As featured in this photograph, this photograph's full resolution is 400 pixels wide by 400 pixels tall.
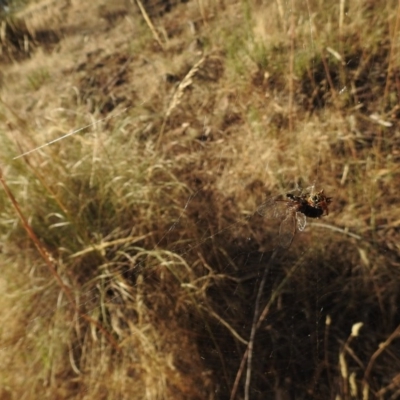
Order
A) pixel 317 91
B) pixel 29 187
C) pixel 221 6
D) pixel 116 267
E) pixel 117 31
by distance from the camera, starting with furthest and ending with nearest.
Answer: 1. pixel 117 31
2. pixel 221 6
3. pixel 317 91
4. pixel 29 187
5. pixel 116 267

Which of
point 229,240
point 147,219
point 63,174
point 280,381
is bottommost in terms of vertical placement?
point 280,381

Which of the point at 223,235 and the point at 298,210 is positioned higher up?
the point at 298,210

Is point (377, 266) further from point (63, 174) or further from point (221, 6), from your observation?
point (221, 6)

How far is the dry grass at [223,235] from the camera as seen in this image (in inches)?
42.4

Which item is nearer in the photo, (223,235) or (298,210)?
(298,210)

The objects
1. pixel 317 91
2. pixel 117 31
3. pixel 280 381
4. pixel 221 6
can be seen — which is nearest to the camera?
pixel 280 381

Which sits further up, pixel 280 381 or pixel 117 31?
pixel 117 31

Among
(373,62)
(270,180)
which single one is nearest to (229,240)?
(270,180)

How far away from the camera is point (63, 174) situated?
1.44 m

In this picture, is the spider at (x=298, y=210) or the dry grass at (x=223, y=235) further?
the dry grass at (x=223, y=235)

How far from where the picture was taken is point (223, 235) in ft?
4.27

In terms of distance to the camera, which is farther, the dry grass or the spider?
the dry grass

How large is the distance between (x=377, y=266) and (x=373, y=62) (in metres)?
0.82

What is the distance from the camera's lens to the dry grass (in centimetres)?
108
